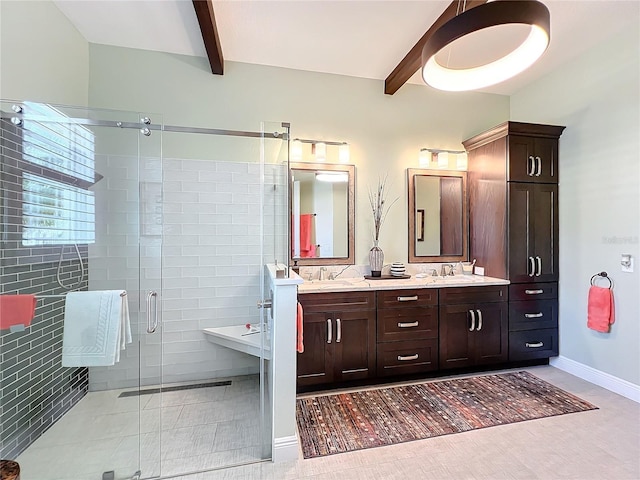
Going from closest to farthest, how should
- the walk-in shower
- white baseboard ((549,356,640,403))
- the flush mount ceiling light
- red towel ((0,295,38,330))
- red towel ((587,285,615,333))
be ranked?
the flush mount ceiling light < red towel ((0,295,38,330)) < the walk-in shower < white baseboard ((549,356,640,403)) < red towel ((587,285,615,333))

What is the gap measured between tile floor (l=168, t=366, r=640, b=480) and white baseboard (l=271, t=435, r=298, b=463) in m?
0.04

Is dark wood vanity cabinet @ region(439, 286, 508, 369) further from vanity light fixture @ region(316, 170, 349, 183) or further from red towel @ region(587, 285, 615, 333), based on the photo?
vanity light fixture @ region(316, 170, 349, 183)

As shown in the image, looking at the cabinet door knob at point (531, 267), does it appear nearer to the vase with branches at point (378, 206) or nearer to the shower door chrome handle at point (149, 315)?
the vase with branches at point (378, 206)

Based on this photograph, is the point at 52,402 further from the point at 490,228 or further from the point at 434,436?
the point at 490,228

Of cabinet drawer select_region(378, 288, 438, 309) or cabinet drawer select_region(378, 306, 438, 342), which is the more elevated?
cabinet drawer select_region(378, 288, 438, 309)

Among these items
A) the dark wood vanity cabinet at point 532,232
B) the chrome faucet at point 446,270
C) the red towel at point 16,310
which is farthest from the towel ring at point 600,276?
the red towel at point 16,310

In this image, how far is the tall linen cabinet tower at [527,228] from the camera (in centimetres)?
302

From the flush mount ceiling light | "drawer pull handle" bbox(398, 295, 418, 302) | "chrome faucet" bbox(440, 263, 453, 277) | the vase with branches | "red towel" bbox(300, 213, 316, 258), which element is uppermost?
the flush mount ceiling light

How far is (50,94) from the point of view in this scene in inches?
91.2

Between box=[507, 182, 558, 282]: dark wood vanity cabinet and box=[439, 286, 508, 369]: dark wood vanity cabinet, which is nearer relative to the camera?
box=[439, 286, 508, 369]: dark wood vanity cabinet

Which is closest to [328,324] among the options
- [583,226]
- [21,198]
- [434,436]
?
[434,436]

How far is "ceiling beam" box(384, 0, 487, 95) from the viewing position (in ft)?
7.41

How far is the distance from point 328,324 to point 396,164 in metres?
1.92

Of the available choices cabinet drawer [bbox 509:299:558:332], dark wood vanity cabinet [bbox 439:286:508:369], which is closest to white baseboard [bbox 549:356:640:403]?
cabinet drawer [bbox 509:299:558:332]
